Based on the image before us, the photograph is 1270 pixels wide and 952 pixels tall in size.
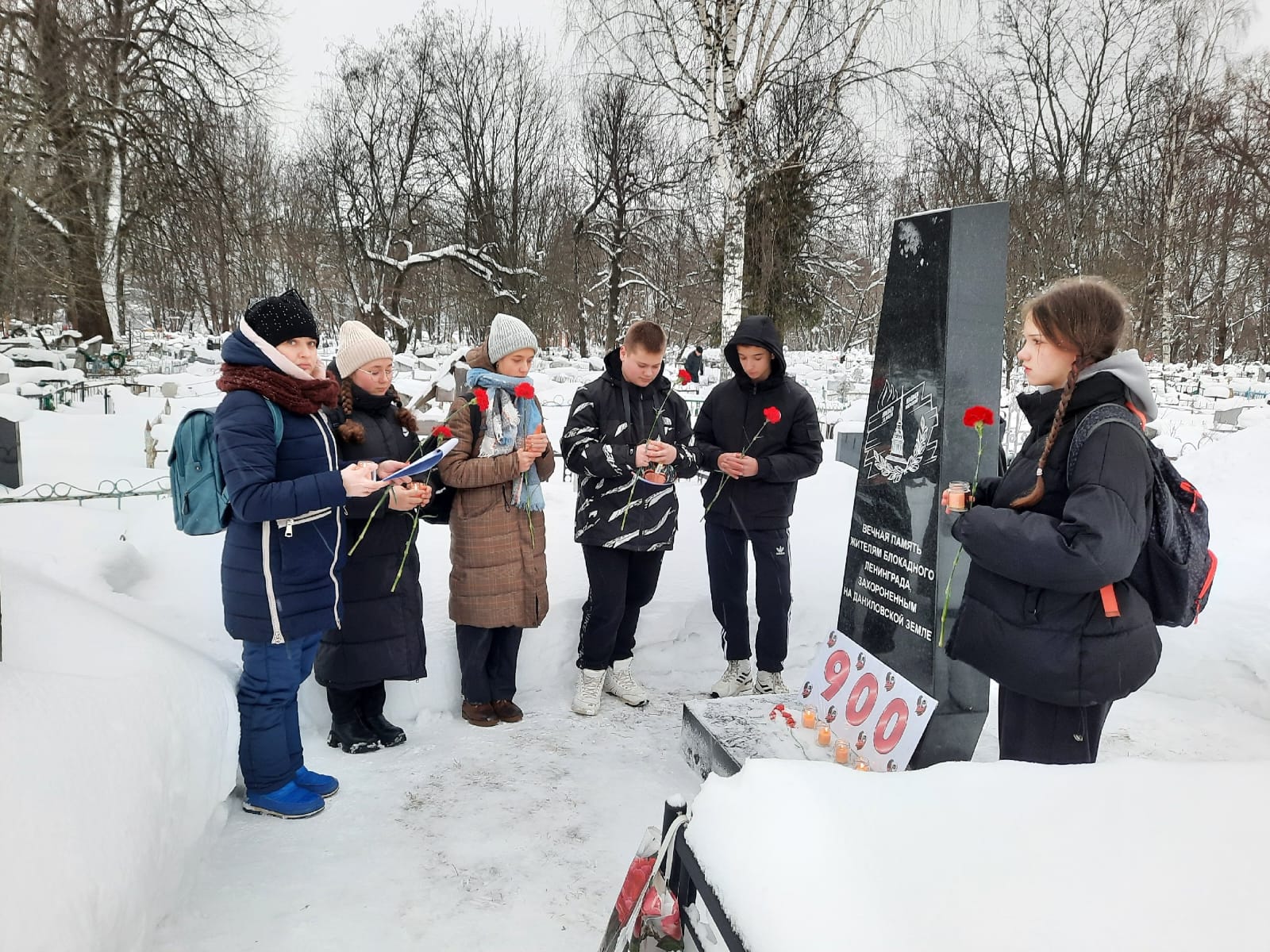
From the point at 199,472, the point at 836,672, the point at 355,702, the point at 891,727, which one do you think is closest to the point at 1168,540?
the point at 891,727

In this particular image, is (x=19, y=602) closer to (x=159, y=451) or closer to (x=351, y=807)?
(x=351, y=807)

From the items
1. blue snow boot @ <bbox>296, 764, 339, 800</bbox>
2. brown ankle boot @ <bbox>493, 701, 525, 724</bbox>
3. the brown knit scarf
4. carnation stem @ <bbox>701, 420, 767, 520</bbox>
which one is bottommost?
brown ankle boot @ <bbox>493, 701, 525, 724</bbox>

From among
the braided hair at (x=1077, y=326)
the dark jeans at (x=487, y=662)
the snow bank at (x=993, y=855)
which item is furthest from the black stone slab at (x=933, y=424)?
the dark jeans at (x=487, y=662)

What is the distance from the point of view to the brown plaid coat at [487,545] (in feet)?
11.6

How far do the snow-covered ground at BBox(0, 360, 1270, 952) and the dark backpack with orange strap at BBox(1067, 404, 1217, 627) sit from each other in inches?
27.1

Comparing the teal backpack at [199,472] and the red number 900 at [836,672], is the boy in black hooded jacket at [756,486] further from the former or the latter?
the teal backpack at [199,472]

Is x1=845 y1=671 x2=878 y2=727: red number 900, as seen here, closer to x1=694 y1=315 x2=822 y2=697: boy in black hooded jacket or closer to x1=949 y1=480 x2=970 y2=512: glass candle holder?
x1=694 y1=315 x2=822 y2=697: boy in black hooded jacket

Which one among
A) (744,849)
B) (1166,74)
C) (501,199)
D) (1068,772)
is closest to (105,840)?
(744,849)

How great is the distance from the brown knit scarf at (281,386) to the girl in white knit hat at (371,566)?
0.42m

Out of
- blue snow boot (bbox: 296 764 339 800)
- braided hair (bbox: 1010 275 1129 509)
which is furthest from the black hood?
blue snow boot (bbox: 296 764 339 800)

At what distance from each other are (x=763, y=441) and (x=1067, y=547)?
6.82 ft

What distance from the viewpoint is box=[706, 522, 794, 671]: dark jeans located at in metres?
3.91

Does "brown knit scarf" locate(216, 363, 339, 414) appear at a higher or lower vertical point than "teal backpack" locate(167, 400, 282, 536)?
higher

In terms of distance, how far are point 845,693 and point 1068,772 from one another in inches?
73.4
